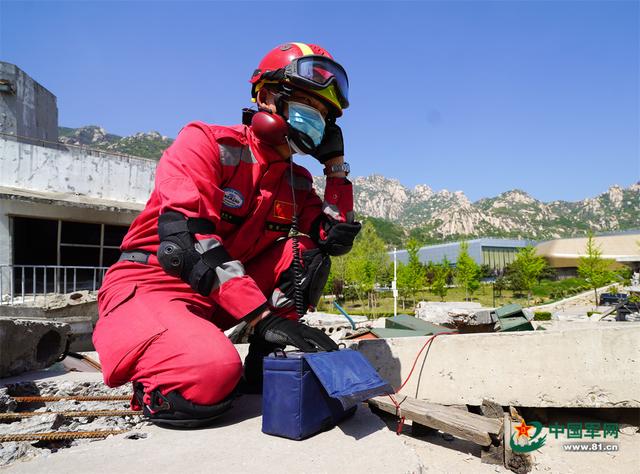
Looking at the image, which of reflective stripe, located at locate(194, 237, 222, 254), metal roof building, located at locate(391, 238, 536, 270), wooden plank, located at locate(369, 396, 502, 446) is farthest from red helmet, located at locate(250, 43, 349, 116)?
metal roof building, located at locate(391, 238, 536, 270)

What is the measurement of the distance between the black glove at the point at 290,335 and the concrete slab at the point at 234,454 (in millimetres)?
391

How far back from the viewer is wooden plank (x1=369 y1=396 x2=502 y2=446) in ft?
8.87

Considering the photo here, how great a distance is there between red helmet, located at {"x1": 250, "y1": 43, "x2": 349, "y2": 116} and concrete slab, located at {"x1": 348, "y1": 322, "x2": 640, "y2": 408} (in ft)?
6.88

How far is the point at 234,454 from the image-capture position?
5.61 feet

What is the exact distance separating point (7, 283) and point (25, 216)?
1.56m

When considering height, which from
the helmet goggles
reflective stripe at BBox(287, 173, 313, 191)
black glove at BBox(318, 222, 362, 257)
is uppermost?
the helmet goggles

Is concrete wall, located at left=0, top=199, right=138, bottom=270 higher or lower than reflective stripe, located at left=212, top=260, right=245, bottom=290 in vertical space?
higher

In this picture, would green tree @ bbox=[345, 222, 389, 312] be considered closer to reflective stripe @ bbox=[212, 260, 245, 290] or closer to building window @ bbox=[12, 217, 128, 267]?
building window @ bbox=[12, 217, 128, 267]

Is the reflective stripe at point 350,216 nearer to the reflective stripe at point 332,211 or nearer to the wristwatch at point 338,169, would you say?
the reflective stripe at point 332,211

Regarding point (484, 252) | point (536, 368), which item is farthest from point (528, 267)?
point (484, 252)

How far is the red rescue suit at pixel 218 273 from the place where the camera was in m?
2.02

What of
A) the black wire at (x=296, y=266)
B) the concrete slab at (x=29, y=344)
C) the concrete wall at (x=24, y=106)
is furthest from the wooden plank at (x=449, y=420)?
the concrete wall at (x=24, y=106)

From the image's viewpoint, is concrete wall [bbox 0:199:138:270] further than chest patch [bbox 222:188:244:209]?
Yes

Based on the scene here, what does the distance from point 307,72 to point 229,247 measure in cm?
111
